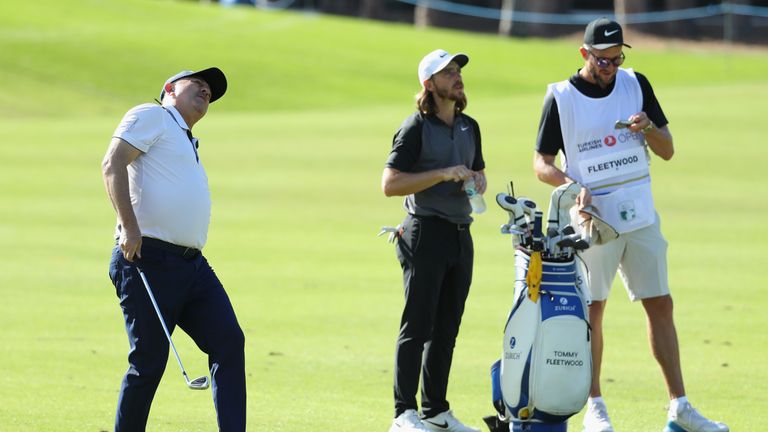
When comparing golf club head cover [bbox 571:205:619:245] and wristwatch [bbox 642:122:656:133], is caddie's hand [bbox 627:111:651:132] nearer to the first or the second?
wristwatch [bbox 642:122:656:133]

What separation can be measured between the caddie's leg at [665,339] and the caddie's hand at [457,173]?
152 cm

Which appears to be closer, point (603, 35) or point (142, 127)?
point (142, 127)

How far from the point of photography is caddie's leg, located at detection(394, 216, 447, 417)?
8492mm

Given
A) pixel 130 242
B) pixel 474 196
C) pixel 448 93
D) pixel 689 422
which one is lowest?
pixel 689 422

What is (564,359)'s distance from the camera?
738 cm

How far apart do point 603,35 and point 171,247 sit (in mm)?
2839

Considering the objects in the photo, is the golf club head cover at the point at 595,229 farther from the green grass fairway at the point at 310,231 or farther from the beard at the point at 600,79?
the green grass fairway at the point at 310,231

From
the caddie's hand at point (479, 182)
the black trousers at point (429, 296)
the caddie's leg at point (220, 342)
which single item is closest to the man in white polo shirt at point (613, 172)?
the caddie's hand at point (479, 182)

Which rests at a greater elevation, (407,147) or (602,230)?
(407,147)

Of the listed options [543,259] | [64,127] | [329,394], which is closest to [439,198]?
[543,259]

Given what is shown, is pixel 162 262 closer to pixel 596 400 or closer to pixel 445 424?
pixel 445 424

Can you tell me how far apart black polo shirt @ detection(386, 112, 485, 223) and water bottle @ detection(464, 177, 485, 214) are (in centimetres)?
29

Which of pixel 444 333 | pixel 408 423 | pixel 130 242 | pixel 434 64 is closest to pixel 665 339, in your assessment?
pixel 444 333

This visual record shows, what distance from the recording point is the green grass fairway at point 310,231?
9.73 meters
